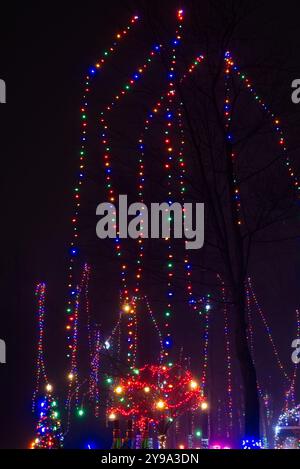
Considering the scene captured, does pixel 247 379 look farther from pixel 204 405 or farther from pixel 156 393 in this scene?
pixel 156 393

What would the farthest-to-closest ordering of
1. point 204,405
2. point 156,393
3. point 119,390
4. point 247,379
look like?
point 119,390 < point 156,393 < point 204,405 < point 247,379

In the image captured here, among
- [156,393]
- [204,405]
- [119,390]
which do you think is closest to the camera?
[204,405]

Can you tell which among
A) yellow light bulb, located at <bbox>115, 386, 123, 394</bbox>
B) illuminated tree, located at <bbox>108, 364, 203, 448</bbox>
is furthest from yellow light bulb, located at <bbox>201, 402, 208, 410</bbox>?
yellow light bulb, located at <bbox>115, 386, 123, 394</bbox>

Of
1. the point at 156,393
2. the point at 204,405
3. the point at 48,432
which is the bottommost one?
the point at 48,432

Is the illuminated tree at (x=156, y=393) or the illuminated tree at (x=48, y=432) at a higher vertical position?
the illuminated tree at (x=156, y=393)

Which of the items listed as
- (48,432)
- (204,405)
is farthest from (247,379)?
(204,405)

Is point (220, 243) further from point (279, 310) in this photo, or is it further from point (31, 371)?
point (279, 310)

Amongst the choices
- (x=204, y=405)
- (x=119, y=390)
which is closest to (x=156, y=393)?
(x=119, y=390)

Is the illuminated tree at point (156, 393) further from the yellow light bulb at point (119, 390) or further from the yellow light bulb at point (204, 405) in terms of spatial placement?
the yellow light bulb at point (204, 405)

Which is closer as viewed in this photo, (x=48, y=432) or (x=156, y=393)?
(x=48, y=432)

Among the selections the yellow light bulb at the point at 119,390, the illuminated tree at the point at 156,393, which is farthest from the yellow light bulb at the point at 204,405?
the yellow light bulb at the point at 119,390

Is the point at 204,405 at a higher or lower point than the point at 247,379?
lower

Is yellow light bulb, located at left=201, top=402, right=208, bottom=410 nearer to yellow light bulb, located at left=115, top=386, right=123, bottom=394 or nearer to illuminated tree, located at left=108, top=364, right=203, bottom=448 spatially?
illuminated tree, located at left=108, top=364, right=203, bottom=448
